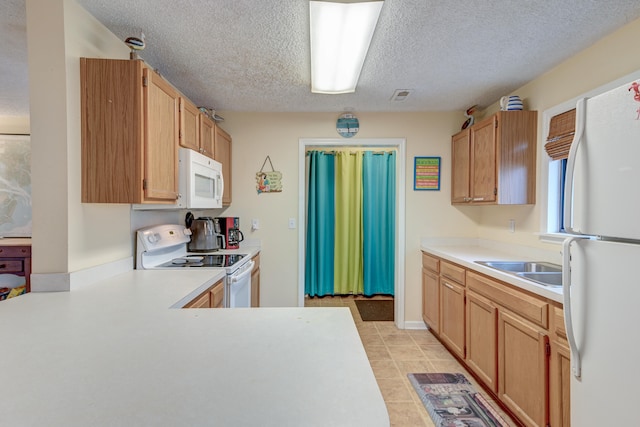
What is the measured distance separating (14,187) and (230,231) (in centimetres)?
245

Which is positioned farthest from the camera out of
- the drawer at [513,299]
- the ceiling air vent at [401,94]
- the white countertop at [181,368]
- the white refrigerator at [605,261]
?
the ceiling air vent at [401,94]

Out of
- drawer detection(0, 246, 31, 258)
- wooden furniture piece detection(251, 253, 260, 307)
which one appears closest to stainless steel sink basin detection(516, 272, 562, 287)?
wooden furniture piece detection(251, 253, 260, 307)

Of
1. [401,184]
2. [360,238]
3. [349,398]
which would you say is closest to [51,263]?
[349,398]

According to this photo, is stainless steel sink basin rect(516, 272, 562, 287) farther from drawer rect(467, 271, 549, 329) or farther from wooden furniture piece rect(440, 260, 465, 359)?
wooden furniture piece rect(440, 260, 465, 359)

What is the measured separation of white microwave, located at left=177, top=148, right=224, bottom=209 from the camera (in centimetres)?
200

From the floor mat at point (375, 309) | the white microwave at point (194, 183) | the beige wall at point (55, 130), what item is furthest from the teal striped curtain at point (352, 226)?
the beige wall at point (55, 130)

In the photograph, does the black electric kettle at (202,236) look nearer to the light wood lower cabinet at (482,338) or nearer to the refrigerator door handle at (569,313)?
the light wood lower cabinet at (482,338)

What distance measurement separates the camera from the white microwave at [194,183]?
2.00m

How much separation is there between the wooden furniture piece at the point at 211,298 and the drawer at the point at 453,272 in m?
1.81

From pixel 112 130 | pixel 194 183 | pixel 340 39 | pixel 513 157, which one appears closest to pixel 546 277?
pixel 513 157

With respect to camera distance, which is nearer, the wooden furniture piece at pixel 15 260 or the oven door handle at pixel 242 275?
the oven door handle at pixel 242 275

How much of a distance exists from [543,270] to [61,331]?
8.84 feet

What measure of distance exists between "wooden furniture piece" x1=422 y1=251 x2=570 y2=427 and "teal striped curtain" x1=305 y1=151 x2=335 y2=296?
1826 mm

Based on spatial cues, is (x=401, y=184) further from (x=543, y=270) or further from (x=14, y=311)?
(x=14, y=311)
